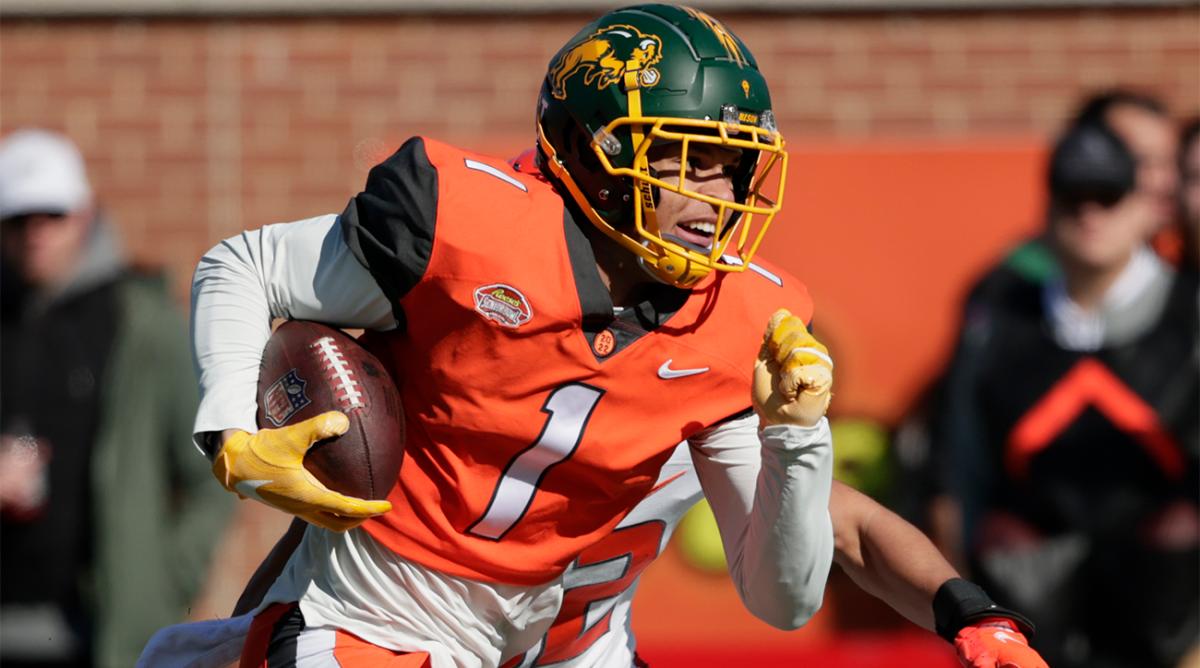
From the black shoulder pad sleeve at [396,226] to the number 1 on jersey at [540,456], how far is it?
12.7 inches

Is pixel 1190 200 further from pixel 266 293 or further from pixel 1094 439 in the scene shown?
pixel 266 293

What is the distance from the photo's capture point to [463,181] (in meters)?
3.47

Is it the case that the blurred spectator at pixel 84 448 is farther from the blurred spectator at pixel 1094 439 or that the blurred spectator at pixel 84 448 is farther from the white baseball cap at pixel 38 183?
the blurred spectator at pixel 1094 439

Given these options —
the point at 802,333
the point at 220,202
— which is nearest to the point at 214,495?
the point at 220,202

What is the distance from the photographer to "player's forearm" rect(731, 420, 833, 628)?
3.40 m

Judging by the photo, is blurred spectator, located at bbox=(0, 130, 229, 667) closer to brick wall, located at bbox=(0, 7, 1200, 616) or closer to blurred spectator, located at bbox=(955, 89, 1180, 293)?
brick wall, located at bbox=(0, 7, 1200, 616)

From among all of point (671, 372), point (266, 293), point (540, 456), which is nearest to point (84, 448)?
point (266, 293)

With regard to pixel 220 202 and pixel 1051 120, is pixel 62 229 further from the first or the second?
pixel 1051 120

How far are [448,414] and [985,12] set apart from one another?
4.66 meters

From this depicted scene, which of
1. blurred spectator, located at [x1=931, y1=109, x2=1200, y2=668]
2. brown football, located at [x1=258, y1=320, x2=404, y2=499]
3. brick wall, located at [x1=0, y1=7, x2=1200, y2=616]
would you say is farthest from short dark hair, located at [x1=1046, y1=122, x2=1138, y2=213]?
brown football, located at [x1=258, y1=320, x2=404, y2=499]

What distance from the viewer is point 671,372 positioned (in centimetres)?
357

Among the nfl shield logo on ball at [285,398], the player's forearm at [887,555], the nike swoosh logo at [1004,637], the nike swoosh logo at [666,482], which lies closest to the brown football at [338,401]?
the nfl shield logo on ball at [285,398]

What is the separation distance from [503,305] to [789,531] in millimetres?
644

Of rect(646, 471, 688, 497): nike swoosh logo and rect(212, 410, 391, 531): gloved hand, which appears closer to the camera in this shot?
rect(212, 410, 391, 531): gloved hand
